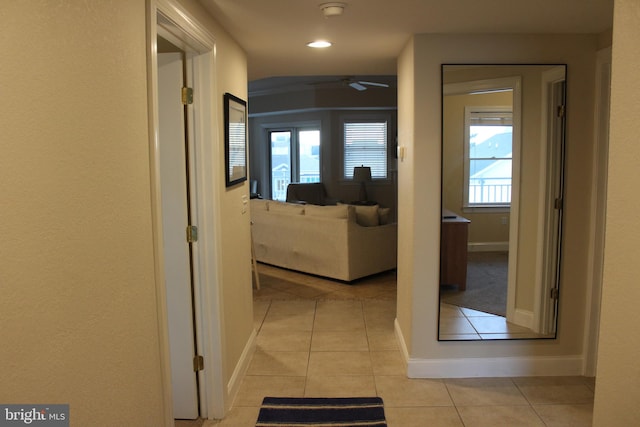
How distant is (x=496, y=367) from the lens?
10.9 ft

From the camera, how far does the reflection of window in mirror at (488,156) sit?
3205mm

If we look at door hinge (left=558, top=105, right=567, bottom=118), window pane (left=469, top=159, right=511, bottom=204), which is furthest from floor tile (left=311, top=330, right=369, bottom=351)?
door hinge (left=558, top=105, right=567, bottom=118)

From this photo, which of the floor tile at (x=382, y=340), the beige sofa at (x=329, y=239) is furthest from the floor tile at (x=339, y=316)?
the beige sofa at (x=329, y=239)

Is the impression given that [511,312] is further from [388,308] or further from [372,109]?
[372,109]

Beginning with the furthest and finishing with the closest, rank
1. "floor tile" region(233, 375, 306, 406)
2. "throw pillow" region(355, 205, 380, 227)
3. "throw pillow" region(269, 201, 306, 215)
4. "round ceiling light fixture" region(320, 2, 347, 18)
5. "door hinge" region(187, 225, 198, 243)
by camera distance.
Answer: "throw pillow" region(269, 201, 306, 215) < "throw pillow" region(355, 205, 380, 227) < "floor tile" region(233, 375, 306, 406) < "door hinge" region(187, 225, 198, 243) < "round ceiling light fixture" region(320, 2, 347, 18)

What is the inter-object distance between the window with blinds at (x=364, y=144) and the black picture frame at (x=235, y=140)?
21.8 ft

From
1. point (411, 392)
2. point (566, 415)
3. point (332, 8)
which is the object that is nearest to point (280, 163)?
point (411, 392)

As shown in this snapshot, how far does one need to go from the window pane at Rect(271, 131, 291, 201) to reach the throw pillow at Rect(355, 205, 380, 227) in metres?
4.98

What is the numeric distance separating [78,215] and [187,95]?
1.49 m

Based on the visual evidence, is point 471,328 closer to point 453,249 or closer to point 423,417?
point 453,249

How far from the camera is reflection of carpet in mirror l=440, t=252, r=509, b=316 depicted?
336cm

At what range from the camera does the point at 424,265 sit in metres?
3.26

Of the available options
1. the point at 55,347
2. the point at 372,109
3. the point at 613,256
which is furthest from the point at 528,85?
the point at 372,109

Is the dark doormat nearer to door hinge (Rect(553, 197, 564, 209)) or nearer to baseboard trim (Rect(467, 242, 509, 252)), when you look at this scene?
baseboard trim (Rect(467, 242, 509, 252))
